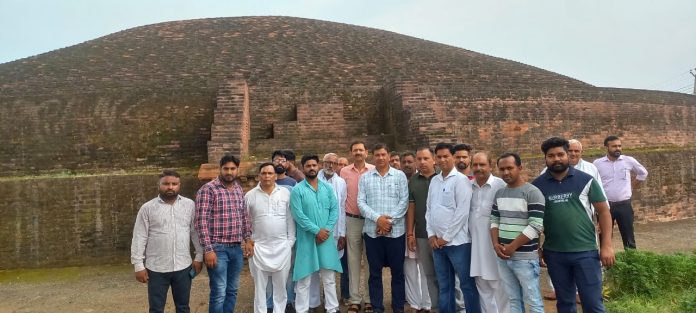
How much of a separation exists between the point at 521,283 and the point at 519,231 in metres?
0.38

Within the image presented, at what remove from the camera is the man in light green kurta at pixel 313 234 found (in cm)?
377

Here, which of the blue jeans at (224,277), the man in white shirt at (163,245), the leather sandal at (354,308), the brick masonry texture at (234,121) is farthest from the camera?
the brick masonry texture at (234,121)

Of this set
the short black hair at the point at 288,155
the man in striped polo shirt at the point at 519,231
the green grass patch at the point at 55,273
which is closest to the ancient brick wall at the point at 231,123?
the short black hair at the point at 288,155

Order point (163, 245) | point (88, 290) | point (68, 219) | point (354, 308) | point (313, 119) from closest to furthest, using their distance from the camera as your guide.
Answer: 1. point (163, 245)
2. point (354, 308)
3. point (88, 290)
4. point (68, 219)
5. point (313, 119)

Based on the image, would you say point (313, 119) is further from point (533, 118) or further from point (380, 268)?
point (380, 268)

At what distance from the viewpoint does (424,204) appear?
3773 mm

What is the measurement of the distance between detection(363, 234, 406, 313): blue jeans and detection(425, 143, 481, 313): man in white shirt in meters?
0.38

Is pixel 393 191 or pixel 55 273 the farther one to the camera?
pixel 55 273

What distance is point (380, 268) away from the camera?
3910 mm

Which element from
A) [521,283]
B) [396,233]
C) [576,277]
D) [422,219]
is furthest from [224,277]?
[576,277]

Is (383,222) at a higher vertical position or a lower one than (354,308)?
higher

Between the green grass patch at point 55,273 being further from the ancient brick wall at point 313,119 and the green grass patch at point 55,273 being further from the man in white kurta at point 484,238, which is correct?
the man in white kurta at point 484,238

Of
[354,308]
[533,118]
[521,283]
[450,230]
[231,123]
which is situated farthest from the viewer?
[533,118]

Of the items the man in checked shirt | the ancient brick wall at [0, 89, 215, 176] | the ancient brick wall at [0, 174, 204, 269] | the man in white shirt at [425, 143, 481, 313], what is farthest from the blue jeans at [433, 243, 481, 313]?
the ancient brick wall at [0, 89, 215, 176]
